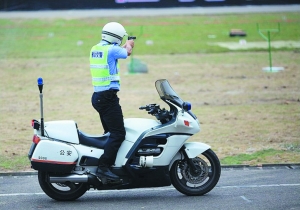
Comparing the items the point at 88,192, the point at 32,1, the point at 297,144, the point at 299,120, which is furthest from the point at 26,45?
the point at 88,192

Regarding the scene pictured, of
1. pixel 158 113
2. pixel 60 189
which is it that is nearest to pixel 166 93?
pixel 158 113

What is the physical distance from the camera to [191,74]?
25547 millimetres

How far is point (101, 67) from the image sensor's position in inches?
352

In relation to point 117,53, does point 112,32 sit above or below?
above

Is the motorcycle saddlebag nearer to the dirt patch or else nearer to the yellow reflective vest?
the yellow reflective vest

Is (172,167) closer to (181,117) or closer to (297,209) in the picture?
(181,117)

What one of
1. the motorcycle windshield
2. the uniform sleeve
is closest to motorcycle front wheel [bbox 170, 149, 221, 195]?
the motorcycle windshield

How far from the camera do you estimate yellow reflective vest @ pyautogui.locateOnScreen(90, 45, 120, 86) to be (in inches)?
351

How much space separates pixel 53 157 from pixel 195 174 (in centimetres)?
171

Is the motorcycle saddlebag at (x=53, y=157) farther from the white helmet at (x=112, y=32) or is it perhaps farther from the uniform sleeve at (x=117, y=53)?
the white helmet at (x=112, y=32)

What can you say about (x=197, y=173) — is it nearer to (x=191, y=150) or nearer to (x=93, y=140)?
(x=191, y=150)

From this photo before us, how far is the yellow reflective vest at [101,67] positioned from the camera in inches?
351

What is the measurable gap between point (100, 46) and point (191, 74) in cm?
1667

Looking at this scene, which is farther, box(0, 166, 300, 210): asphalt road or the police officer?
the police officer
